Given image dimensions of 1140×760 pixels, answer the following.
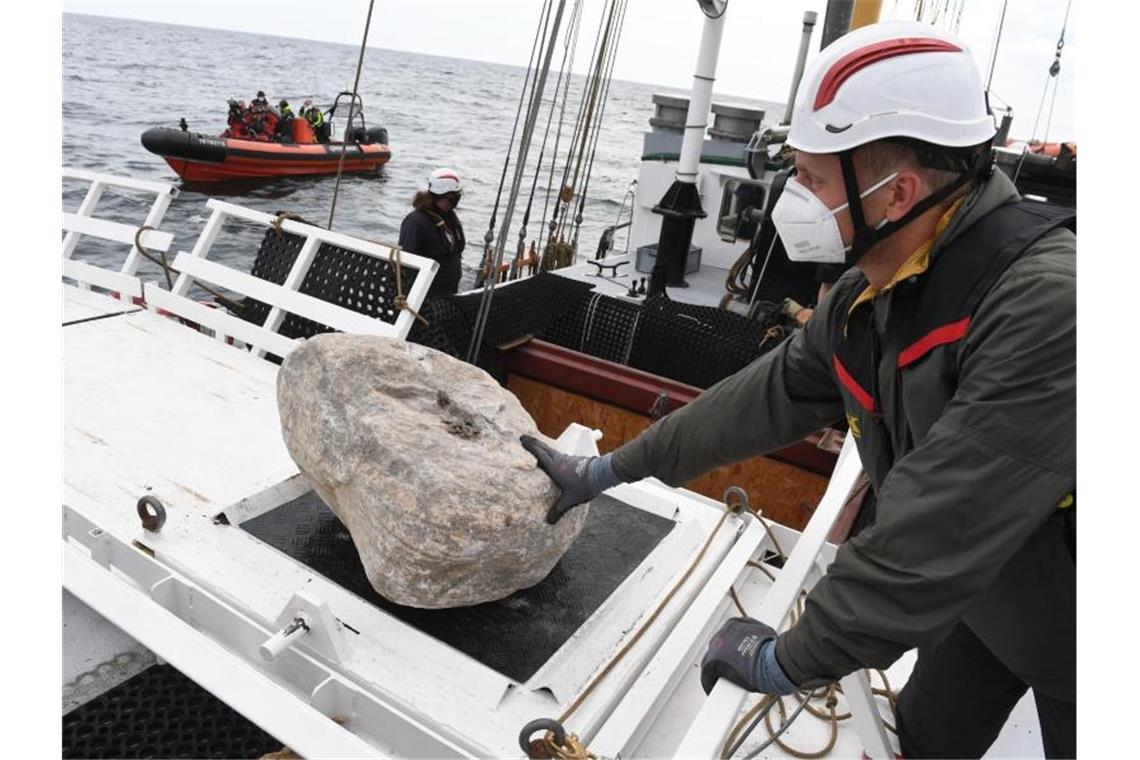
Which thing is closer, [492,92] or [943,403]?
[943,403]

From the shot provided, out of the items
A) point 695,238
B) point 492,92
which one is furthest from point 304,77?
point 695,238

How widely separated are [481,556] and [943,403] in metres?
1.30

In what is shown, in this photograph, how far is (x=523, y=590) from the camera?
99.9 inches

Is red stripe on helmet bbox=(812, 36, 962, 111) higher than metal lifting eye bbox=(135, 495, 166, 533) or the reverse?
higher

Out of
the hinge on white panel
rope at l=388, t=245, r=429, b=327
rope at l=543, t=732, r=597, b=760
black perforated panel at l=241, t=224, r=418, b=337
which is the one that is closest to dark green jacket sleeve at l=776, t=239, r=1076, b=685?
rope at l=543, t=732, r=597, b=760

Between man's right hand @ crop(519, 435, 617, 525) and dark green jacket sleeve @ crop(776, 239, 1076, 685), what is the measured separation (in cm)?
98

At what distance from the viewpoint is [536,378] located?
5273mm

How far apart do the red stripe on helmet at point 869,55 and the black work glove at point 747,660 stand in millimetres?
1148

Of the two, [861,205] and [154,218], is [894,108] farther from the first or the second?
[154,218]

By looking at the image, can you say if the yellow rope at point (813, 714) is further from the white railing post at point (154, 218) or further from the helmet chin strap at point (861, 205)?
the white railing post at point (154, 218)

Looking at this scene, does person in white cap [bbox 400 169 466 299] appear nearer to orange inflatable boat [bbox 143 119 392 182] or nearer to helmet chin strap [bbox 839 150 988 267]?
helmet chin strap [bbox 839 150 988 267]

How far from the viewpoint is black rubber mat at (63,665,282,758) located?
2002 mm

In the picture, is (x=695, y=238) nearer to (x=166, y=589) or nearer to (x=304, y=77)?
(x=166, y=589)

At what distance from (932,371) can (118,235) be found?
5359 millimetres
